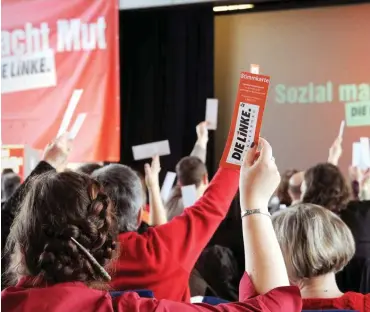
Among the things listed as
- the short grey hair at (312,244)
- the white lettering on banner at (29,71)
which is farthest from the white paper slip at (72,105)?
the short grey hair at (312,244)

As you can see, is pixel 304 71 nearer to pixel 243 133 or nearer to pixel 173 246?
pixel 173 246

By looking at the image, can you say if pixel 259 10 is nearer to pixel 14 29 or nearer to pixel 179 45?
pixel 179 45

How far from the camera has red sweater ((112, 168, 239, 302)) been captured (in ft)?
6.27

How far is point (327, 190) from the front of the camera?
10.2 feet

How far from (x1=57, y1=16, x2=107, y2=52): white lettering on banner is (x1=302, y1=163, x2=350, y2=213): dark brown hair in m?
2.53

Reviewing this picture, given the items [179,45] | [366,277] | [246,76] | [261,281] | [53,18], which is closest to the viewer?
[261,281]

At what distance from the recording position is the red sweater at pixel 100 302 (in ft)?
3.98

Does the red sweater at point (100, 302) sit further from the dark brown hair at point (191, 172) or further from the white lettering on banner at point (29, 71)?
the white lettering on banner at point (29, 71)

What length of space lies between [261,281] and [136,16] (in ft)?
15.4

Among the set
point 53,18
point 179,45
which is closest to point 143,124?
point 179,45

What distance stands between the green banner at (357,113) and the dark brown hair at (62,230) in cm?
410

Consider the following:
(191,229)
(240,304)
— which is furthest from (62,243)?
(191,229)

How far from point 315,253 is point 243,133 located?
59cm

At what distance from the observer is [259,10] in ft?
17.8
